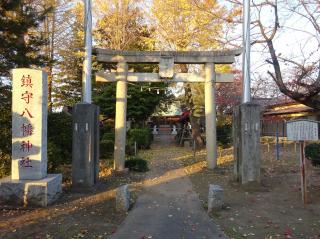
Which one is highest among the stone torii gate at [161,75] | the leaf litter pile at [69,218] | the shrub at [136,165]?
the stone torii gate at [161,75]

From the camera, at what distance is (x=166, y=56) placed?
15.8 m

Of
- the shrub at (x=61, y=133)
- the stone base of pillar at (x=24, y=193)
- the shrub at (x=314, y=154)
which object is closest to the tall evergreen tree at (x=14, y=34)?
the shrub at (x=61, y=133)

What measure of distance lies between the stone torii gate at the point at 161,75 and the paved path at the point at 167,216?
9.79 ft

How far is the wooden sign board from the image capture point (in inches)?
380

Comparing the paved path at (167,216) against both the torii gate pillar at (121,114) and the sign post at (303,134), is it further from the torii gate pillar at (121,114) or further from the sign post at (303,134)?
the sign post at (303,134)

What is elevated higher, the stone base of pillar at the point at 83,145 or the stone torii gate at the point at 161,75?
the stone torii gate at the point at 161,75

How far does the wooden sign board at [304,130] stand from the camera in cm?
966

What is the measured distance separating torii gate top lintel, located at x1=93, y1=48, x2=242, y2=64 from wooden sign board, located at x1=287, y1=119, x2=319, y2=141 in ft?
19.7

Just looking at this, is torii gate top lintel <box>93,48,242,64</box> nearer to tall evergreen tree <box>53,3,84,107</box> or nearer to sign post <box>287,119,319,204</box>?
sign post <box>287,119,319,204</box>

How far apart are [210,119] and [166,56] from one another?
3226mm

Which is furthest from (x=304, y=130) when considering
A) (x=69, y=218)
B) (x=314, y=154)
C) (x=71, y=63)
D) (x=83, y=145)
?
(x=71, y=63)

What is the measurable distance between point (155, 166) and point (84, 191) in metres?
6.62

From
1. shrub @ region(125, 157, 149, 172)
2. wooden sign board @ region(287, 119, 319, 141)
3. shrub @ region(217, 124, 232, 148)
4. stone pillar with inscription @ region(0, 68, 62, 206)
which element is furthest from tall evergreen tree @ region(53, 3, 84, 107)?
wooden sign board @ region(287, 119, 319, 141)

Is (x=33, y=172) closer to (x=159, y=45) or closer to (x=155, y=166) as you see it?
(x=155, y=166)
